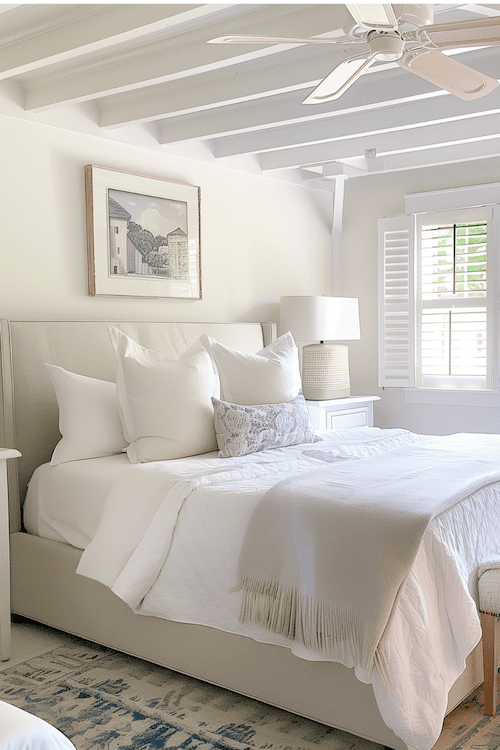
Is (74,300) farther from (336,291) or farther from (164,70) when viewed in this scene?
(336,291)

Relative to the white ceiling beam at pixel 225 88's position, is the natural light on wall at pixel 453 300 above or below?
below

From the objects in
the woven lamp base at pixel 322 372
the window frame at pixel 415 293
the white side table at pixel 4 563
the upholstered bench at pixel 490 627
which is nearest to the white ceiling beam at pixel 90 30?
the white side table at pixel 4 563

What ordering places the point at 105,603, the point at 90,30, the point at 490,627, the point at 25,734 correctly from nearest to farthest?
the point at 25,734
the point at 490,627
the point at 90,30
the point at 105,603

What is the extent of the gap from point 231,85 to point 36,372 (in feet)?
5.22

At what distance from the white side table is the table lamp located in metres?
2.28

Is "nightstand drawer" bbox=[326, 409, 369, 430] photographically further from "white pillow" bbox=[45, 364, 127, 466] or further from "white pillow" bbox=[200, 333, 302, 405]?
"white pillow" bbox=[45, 364, 127, 466]

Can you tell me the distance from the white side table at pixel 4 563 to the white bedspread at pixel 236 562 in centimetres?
35

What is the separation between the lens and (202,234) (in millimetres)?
4324

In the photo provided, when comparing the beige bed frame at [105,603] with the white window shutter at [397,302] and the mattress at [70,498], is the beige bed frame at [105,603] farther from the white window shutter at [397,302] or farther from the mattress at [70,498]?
the white window shutter at [397,302]

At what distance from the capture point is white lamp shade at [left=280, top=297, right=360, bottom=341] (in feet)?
15.0

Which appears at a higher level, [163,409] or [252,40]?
[252,40]

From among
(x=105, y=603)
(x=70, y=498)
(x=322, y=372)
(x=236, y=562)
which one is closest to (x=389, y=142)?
(x=322, y=372)

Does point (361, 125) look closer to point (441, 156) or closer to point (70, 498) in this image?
point (441, 156)

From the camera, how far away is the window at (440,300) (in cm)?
463
